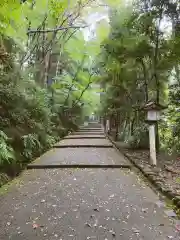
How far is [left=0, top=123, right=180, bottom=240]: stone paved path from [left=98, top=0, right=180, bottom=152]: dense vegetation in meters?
2.86

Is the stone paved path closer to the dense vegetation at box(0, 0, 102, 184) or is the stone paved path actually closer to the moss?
the moss

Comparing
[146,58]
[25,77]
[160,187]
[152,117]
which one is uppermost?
[146,58]

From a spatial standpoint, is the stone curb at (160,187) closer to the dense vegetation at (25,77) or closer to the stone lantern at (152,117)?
the stone lantern at (152,117)

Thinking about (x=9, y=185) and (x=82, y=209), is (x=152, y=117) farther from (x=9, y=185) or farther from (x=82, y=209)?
(x=9, y=185)

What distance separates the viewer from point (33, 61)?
10109 millimetres

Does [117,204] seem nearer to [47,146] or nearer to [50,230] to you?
[50,230]

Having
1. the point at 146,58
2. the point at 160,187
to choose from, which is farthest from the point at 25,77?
the point at 160,187

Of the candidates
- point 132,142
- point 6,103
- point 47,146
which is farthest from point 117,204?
point 47,146

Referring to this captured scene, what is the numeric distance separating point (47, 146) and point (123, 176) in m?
3.76

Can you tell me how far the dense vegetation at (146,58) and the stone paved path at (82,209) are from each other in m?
2.86

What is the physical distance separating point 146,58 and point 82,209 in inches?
221

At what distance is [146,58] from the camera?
7.39m

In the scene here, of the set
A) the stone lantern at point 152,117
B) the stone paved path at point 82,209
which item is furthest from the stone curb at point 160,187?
the stone lantern at point 152,117

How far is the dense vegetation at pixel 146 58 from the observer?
6285 mm
